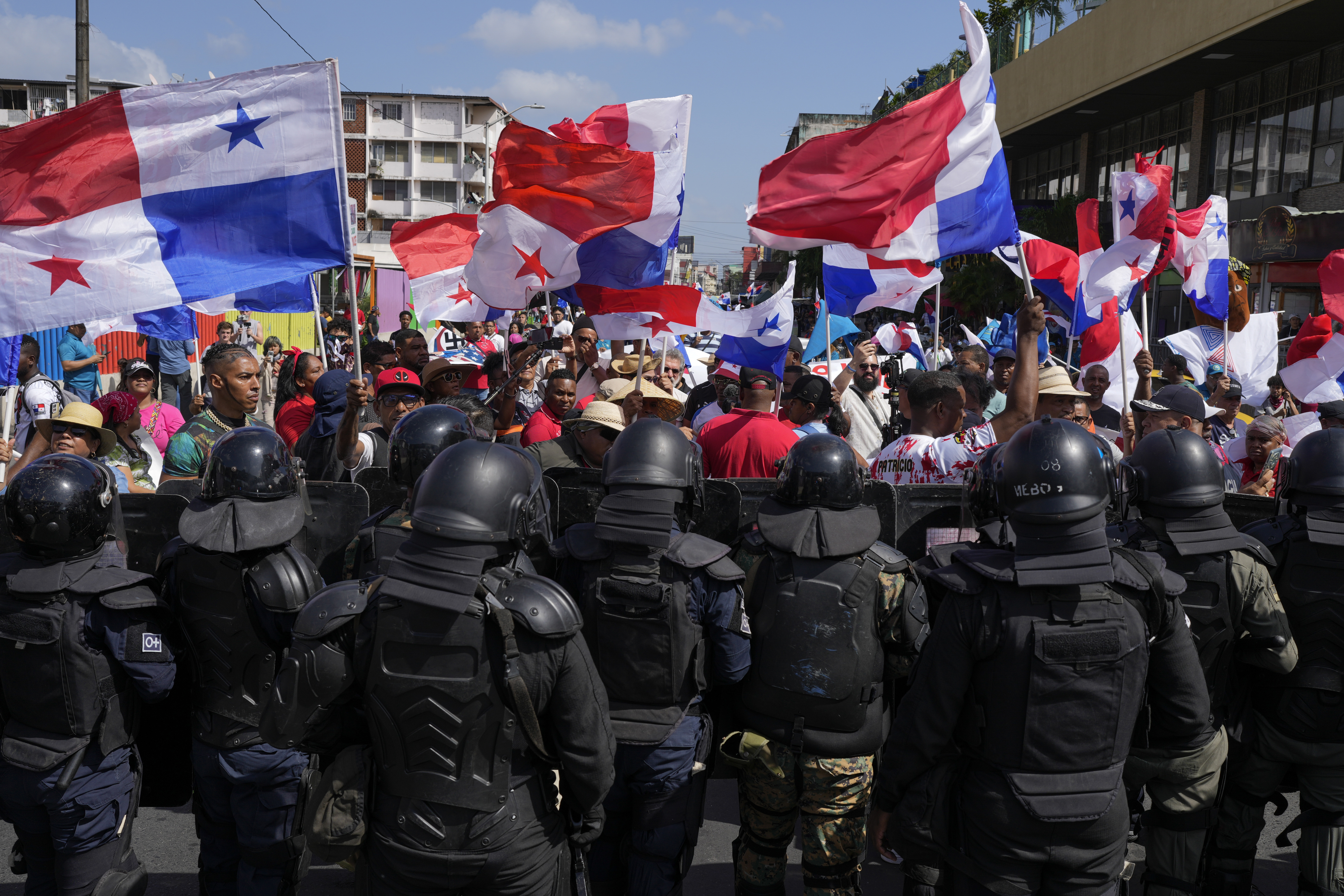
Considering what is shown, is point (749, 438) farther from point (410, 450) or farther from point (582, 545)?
point (410, 450)

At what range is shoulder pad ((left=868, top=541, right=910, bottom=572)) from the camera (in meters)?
3.68

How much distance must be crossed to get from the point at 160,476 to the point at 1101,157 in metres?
30.7

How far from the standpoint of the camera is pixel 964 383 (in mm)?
7219

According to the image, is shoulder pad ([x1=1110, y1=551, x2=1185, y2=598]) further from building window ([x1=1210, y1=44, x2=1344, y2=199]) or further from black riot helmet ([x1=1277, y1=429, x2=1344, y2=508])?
building window ([x1=1210, y1=44, x2=1344, y2=199])

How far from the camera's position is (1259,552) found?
3646mm

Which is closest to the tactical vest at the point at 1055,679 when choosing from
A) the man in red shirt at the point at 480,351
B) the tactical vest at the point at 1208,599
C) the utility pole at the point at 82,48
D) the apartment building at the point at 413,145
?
the tactical vest at the point at 1208,599

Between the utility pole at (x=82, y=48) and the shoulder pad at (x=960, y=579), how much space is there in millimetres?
13658

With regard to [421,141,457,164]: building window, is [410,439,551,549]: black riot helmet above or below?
below

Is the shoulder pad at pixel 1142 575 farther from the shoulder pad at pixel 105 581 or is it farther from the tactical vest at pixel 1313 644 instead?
the shoulder pad at pixel 105 581

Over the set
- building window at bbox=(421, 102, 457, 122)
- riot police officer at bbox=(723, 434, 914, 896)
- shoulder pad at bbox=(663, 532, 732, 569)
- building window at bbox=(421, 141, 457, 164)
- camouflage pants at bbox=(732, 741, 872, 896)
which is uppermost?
building window at bbox=(421, 102, 457, 122)

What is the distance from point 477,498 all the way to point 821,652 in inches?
60.8

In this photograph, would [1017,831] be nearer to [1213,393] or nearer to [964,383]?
[964,383]

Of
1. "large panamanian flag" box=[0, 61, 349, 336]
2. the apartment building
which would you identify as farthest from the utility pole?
the apartment building

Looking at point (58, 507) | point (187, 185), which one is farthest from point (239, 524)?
point (187, 185)
